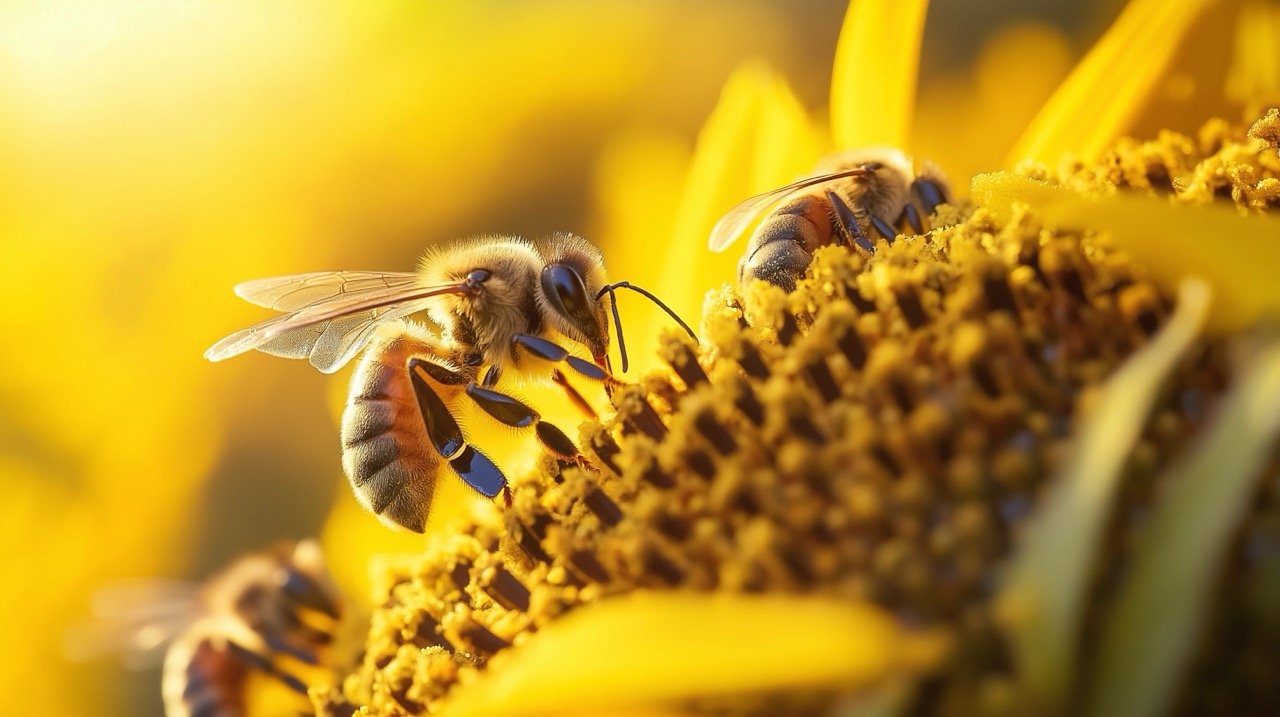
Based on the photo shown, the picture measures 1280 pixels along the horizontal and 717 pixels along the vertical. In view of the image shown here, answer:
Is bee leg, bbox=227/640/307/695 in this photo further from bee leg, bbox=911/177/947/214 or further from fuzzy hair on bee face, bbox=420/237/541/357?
bee leg, bbox=911/177/947/214

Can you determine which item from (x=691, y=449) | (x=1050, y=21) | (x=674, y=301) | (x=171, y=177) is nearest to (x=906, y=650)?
(x=691, y=449)

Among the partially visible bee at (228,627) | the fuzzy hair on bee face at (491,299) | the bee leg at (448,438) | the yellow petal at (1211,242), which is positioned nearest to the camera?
the yellow petal at (1211,242)

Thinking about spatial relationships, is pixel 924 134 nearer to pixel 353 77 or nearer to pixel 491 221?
pixel 491 221

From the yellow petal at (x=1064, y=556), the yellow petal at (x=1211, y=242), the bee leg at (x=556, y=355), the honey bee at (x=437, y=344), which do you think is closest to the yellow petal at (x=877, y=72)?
the honey bee at (x=437, y=344)

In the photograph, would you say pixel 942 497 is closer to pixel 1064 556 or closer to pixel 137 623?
pixel 1064 556

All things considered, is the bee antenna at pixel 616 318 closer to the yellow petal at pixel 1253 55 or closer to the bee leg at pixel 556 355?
the bee leg at pixel 556 355

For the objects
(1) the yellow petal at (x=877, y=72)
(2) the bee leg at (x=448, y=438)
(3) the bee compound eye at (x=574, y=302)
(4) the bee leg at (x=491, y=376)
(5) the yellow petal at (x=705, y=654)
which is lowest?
(5) the yellow petal at (x=705, y=654)

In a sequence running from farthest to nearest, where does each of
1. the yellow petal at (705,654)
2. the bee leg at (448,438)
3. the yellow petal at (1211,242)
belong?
the bee leg at (448,438), the yellow petal at (1211,242), the yellow petal at (705,654)
